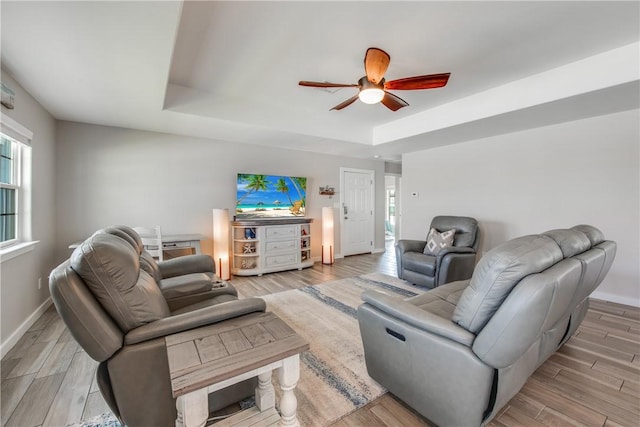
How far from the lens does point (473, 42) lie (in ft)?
7.73

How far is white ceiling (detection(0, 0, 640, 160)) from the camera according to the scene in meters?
1.88

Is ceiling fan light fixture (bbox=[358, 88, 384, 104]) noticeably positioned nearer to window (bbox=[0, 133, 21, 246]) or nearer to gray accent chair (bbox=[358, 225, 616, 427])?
gray accent chair (bbox=[358, 225, 616, 427])

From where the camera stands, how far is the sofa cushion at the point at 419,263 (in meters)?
3.59

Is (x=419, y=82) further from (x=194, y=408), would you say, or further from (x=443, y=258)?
(x=194, y=408)

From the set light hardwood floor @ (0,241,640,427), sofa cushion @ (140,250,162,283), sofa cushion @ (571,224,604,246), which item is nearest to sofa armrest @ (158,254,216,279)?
sofa cushion @ (140,250,162,283)

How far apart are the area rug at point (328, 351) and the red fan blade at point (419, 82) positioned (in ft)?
7.64

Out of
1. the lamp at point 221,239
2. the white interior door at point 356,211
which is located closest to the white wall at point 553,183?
the white interior door at point 356,211

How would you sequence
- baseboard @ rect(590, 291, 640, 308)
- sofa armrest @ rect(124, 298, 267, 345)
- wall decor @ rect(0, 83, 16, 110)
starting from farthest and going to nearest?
1. baseboard @ rect(590, 291, 640, 308)
2. wall decor @ rect(0, 83, 16, 110)
3. sofa armrest @ rect(124, 298, 267, 345)

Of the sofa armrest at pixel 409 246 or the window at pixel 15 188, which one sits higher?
the window at pixel 15 188

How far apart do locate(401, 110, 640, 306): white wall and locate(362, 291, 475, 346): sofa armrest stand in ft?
11.8

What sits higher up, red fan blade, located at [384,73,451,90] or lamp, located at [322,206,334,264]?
red fan blade, located at [384,73,451,90]

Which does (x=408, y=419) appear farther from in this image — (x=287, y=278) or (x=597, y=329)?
(x=287, y=278)

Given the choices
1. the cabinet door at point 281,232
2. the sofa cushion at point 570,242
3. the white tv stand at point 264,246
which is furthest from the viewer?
the cabinet door at point 281,232

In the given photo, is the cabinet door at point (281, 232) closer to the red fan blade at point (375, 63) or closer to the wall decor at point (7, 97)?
the red fan blade at point (375, 63)
